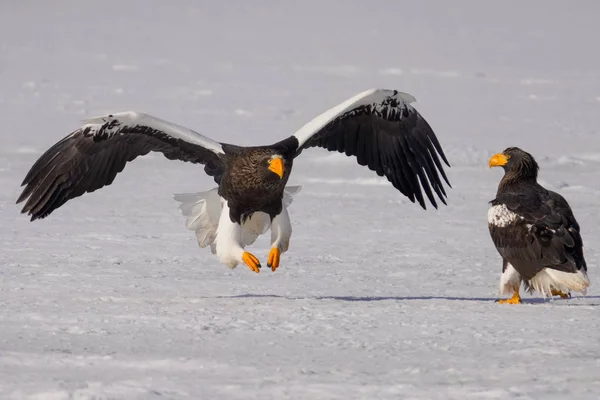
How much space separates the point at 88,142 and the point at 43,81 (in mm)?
16148

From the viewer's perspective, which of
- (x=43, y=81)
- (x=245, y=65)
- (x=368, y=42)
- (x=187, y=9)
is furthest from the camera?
(x=187, y=9)

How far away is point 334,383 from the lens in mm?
4559

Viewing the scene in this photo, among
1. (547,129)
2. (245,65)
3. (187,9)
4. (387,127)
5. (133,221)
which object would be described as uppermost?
(187,9)

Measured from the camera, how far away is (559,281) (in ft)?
22.8

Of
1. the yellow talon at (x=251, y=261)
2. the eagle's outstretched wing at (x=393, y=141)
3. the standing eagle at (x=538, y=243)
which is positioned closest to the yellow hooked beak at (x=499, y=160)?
the standing eagle at (x=538, y=243)

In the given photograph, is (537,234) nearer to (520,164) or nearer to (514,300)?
(514,300)

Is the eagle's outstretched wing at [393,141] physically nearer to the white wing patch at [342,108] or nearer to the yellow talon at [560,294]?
the white wing patch at [342,108]

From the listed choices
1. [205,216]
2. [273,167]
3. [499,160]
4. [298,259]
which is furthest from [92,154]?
[499,160]

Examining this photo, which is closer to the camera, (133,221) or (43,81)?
(133,221)

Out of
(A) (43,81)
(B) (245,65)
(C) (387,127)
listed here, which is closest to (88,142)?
(C) (387,127)

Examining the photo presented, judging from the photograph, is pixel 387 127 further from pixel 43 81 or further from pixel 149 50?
pixel 149 50

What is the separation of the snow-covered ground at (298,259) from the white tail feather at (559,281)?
143 mm

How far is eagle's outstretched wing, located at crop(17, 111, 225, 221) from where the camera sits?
299 inches

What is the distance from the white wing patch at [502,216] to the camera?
7.12 meters
